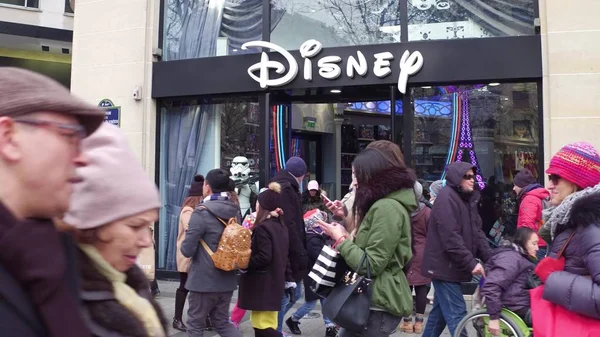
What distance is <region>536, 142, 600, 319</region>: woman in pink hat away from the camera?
2908mm

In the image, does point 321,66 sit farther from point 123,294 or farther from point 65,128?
point 65,128

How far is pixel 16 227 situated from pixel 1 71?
13.6 inches

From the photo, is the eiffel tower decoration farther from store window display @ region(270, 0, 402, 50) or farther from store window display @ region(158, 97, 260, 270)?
store window display @ region(158, 97, 260, 270)

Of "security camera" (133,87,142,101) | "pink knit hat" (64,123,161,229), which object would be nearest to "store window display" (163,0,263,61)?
"security camera" (133,87,142,101)

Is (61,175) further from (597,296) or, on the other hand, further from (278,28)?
(278,28)

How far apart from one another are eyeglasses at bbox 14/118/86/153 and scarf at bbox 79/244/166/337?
0.39m

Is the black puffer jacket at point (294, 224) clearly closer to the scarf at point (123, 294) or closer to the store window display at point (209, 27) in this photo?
the store window display at point (209, 27)

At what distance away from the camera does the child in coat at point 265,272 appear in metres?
5.37

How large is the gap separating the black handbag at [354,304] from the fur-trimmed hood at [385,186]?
1.29 feet

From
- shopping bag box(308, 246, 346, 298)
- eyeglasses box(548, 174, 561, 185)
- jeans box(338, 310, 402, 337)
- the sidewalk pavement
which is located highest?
eyeglasses box(548, 174, 561, 185)

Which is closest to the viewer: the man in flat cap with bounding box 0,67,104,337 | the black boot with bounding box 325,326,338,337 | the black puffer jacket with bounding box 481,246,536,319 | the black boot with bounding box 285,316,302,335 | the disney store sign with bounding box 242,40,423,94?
the man in flat cap with bounding box 0,67,104,337

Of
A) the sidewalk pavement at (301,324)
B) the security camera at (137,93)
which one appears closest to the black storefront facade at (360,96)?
the security camera at (137,93)

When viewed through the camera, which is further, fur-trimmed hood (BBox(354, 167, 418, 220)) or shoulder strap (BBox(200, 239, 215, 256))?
shoulder strap (BBox(200, 239, 215, 256))

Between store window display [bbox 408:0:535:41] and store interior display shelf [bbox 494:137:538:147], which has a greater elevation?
store window display [bbox 408:0:535:41]
